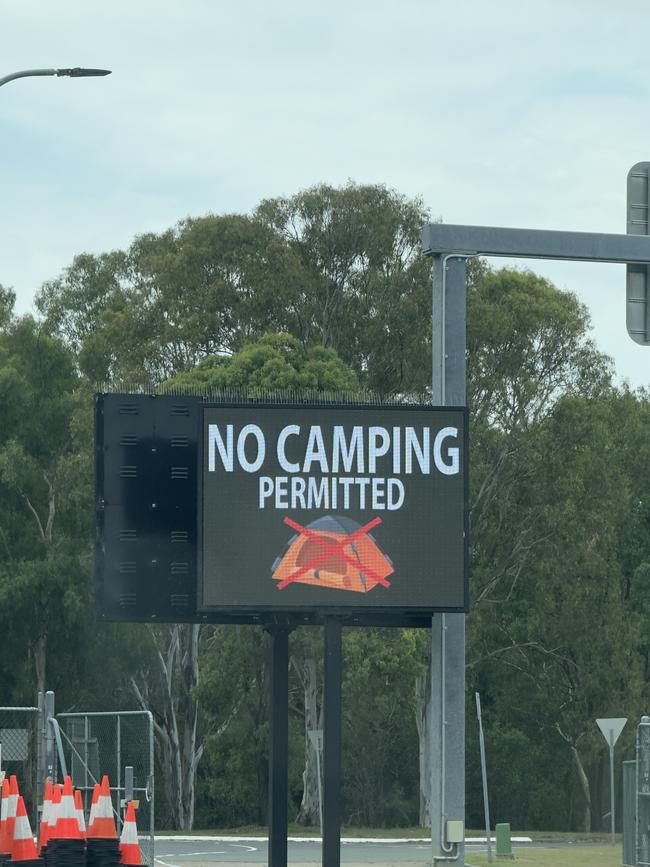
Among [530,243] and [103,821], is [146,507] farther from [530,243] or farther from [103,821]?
[530,243]

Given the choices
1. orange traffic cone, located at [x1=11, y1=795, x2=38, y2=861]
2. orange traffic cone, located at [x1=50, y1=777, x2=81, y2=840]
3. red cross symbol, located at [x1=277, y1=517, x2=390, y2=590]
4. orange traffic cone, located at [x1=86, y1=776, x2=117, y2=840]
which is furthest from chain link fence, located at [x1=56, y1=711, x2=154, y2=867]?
red cross symbol, located at [x1=277, y1=517, x2=390, y2=590]

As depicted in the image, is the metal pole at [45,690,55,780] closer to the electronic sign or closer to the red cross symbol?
the electronic sign

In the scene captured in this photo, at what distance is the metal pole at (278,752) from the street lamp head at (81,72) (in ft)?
22.8

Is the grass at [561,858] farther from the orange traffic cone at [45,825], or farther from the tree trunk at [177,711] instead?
the tree trunk at [177,711]

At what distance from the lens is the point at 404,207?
55.9 meters

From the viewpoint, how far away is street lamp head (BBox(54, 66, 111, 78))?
68.5 feet

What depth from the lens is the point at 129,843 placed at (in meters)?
18.7

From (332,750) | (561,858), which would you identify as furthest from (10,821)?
(561,858)

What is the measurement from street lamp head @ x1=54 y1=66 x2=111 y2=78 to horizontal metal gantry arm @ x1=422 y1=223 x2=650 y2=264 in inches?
187

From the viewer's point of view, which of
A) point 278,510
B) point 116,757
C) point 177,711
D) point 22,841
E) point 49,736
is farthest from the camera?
point 177,711

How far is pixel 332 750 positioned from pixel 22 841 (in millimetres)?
4788

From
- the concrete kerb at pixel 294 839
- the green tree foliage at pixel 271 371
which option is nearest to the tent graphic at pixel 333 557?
the concrete kerb at pixel 294 839

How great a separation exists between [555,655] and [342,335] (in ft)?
50.1

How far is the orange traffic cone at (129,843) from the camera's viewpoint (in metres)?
18.6
